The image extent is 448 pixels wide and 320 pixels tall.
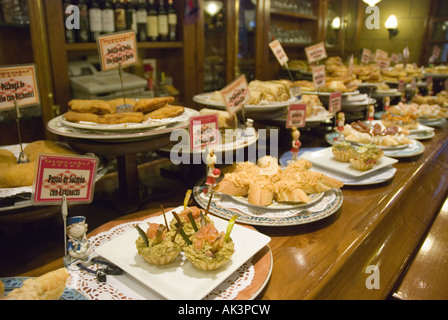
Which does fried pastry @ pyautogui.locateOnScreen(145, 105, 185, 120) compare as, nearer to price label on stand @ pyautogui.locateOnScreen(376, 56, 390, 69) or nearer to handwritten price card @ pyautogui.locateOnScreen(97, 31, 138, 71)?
handwritten price card @ pyautogui.locateOnScreen(97, 31, 138, 71)

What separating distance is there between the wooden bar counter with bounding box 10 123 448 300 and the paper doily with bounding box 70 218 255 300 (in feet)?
0.22

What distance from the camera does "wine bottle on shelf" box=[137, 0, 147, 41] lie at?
2538mm

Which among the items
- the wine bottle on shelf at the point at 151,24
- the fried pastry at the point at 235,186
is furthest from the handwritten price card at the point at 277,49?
the fried pastry at the point at 235,186

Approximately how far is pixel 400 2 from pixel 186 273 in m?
6.78

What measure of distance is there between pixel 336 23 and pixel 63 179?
16.1 feet

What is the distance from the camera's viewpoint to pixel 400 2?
20.2 ft

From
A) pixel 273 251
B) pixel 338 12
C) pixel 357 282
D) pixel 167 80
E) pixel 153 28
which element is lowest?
pixel 357 282

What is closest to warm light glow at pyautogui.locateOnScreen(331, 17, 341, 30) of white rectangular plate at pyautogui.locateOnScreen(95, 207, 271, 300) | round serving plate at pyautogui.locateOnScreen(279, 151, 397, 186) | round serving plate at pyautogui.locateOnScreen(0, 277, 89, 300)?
round serving plate at pyautogui.locateOnScreen(279, 151, 397, 186)

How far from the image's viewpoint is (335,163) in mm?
1746

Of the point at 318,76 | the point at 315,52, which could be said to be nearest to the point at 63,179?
the point at 318,76

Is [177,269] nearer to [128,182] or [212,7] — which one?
[128,182]

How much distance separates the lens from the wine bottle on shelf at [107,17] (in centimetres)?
234

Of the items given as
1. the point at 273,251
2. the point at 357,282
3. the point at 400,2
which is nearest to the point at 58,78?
the point at 273,251
